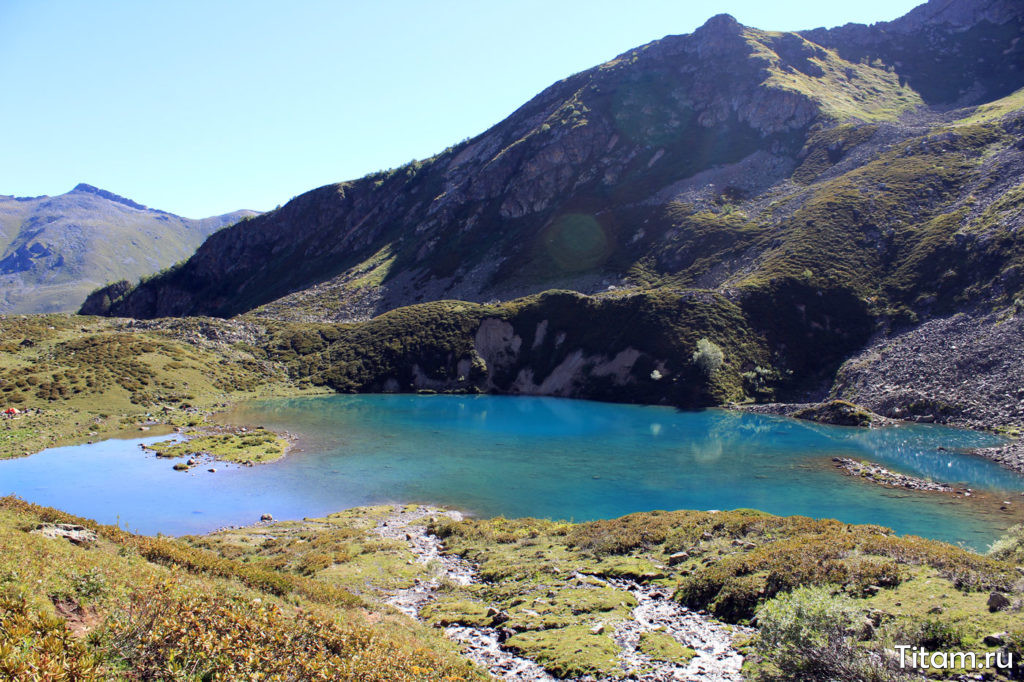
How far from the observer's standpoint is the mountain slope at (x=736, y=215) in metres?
89.0

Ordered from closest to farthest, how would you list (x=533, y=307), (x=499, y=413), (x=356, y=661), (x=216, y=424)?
(x=356, y=661)
(x=216, y=424)
(x=499, y=413)
(x=533, y=307)

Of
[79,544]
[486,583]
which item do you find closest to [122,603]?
[79,544]

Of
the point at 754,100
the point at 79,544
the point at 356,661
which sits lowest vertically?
the point at 356,661

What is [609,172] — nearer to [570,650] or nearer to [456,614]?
[456,614]

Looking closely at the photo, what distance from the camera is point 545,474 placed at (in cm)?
4962

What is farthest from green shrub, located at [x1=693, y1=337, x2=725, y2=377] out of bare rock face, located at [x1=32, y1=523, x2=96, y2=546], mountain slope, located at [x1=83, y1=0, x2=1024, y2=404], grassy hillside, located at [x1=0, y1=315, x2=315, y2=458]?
bare rock face, located at [x1=32, y1=523, x2=96, y2=546]

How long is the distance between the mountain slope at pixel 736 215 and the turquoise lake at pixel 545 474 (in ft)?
80.5

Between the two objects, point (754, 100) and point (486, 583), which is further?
point (754, 100)

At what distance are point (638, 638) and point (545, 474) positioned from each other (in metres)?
32.4

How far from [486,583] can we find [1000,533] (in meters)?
31.9

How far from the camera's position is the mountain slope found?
89000mm

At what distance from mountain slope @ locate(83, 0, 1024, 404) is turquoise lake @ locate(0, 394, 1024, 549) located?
24532 millimetres

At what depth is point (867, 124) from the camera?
13375 centimetres

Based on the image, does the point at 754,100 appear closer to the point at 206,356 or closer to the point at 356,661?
the point at 206,356
